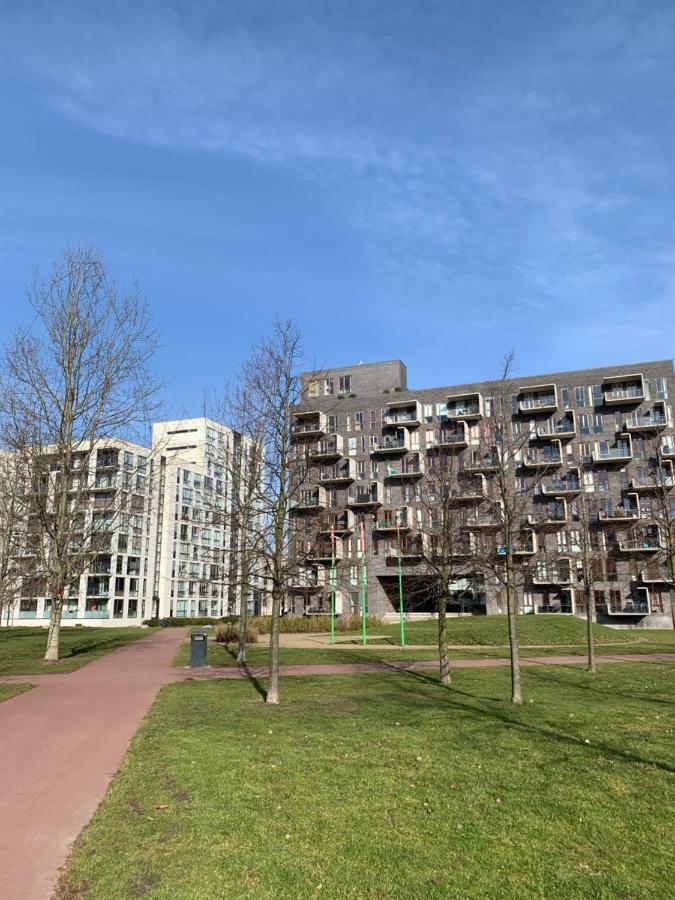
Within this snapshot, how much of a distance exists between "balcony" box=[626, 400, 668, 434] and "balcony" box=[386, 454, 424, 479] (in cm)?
2119

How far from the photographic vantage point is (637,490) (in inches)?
2530

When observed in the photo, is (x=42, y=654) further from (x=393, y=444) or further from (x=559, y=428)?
(x=559, y=428)

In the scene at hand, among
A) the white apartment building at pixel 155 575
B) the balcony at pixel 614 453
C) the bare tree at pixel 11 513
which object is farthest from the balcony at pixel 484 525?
the white apartment building at pixel 155 575

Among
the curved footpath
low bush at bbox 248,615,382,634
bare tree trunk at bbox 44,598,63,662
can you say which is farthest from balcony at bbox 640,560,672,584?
bare tree trunk at bbox 44,598,63,662

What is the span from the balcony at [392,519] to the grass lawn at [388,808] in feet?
181

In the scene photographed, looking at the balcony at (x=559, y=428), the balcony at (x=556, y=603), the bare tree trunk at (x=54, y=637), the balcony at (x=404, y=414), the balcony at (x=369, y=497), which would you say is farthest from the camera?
the balcony at (x=404, y=414)

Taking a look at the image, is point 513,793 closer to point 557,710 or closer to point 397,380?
point 557,710

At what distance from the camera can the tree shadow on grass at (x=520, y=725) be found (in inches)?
358

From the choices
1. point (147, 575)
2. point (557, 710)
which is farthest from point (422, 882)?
point (147, 575)

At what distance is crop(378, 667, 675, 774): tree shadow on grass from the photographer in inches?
358

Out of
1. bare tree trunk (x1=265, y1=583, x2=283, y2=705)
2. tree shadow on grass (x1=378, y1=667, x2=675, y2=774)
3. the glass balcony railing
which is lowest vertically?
tree shadow on grass (x1=378, y1=667, x2=675, y2=774)

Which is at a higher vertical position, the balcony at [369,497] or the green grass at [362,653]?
the balcony at [369,497]

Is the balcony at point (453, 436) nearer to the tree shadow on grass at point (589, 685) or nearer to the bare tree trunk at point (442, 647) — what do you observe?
the tree shadow on grass at point (589, 685)

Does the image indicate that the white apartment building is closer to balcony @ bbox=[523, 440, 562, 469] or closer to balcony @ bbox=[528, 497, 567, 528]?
balcony @ bbox=[528, 497, 567, 528]
